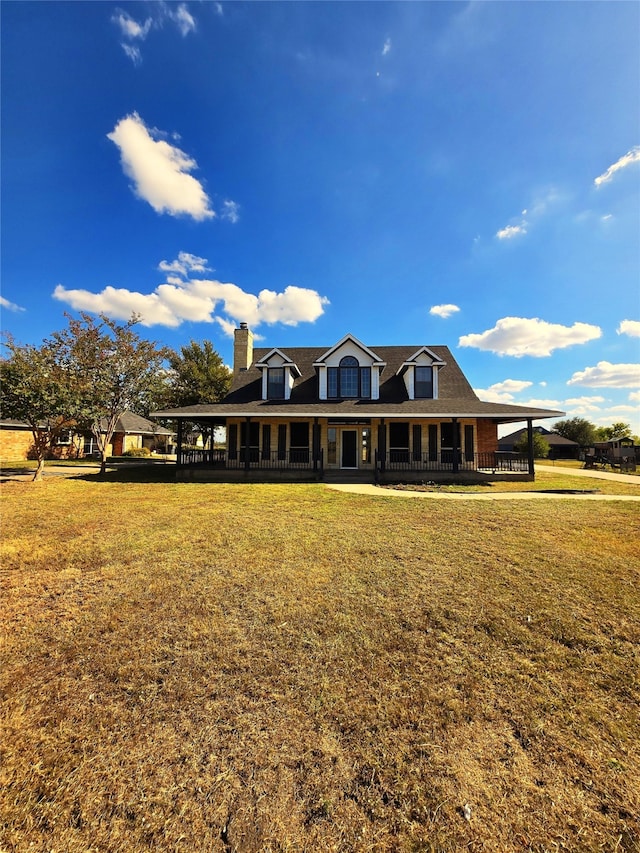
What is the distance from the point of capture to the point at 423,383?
62.8ft

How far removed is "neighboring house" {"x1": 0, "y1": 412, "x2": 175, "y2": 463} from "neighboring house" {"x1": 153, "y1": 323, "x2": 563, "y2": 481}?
9767 millimetres

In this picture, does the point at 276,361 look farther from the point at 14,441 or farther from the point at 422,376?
the point at 14,441

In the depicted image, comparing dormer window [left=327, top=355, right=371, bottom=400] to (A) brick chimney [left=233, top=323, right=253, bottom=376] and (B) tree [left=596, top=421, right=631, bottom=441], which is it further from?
(B) tree [left=596, top=421, right=631, bottom=441]

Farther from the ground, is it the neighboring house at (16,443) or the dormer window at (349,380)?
the dormer window at (349,380)

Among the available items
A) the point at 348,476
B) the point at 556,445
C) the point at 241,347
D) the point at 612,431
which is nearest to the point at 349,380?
the point at 348,476

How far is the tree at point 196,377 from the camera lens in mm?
36469

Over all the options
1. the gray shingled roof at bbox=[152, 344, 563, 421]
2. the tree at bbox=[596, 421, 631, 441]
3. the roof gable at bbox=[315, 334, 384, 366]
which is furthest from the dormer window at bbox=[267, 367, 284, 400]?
the tree at bbox=[596, 421, 631, 441]

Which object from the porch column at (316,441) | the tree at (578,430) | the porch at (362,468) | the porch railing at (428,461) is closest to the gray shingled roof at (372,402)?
the porch column at (316,441)

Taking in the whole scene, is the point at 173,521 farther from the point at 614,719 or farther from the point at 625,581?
the point at 625,581

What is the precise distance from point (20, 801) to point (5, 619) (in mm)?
2847

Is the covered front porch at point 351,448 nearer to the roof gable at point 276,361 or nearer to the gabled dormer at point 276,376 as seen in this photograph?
the gabled dormer at point 276,376

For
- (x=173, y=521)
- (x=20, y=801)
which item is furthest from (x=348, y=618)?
(x=173, y=521)

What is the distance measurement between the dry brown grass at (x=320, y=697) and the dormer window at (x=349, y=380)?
13391mm

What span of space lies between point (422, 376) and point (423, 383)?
0.40 meters
